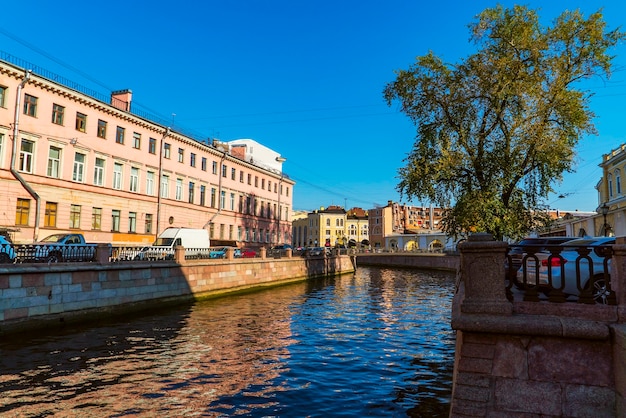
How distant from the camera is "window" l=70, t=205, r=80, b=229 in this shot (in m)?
29.8

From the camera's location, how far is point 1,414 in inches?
262

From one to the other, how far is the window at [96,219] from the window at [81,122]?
614 centimetres

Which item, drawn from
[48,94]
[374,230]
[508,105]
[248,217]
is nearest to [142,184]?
[48,94]

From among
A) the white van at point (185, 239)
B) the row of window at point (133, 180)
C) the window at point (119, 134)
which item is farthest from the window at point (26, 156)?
the white van at point (185, 239)

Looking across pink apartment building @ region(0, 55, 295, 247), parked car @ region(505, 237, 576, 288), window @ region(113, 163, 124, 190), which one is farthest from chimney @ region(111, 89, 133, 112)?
parked car @ region(505, 237, 576, 288)

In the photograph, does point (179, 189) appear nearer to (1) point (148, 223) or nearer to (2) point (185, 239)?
(1) point (148, 223)

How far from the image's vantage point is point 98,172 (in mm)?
32406

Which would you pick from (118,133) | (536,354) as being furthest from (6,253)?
(118,133)

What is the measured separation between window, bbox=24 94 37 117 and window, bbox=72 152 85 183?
161 inches

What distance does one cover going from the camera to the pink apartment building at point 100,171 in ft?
85.6

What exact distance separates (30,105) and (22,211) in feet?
23.2

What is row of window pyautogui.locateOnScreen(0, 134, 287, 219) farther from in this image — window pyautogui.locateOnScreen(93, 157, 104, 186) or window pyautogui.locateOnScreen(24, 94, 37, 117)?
window pyautogui.locateOnScreen(24, 94, 37, 117)

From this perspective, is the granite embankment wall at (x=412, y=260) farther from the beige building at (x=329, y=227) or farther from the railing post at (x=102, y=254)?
the railing post at (x=102, y=254)

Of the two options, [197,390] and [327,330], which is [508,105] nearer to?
[327,330]
